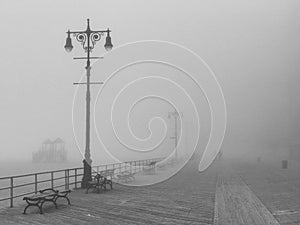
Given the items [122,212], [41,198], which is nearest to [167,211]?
[122,212]

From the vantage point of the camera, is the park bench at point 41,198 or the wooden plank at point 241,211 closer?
the wooden plank at point 241,211

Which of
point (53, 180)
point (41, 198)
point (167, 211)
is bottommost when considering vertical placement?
point (167, 211)

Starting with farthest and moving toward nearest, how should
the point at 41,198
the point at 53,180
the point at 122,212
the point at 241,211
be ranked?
1. the point at 53,180
2. the point at 241,211
3. the point at 122,212
4. the point at 41,198

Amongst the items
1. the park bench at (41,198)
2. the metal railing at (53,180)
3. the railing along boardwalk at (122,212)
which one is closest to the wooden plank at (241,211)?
the railing along boardwalk at (122,212)

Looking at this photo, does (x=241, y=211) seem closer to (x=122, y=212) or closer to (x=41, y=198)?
(x=122, y=212)

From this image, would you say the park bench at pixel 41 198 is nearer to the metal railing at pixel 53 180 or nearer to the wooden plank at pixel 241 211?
the metal railing at pixel 53 180

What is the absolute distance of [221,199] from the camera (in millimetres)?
14000

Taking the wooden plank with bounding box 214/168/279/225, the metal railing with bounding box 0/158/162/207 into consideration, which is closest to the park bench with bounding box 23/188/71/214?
the metal railing with bounding box 0/158/162/207

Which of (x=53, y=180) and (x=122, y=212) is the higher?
(x=53, y=180)

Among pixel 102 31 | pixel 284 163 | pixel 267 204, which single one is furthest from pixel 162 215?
pixel 284 163

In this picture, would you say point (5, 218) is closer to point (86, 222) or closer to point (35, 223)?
point (35, 223)

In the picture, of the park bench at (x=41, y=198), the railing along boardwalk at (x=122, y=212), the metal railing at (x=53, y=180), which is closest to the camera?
the railing along boardwalk at (x=122, y=212)

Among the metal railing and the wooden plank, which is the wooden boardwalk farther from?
the metal railing

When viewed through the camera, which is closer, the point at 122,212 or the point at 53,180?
the point at 122,212
